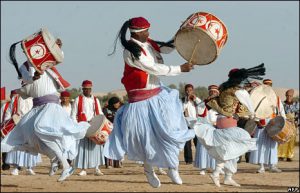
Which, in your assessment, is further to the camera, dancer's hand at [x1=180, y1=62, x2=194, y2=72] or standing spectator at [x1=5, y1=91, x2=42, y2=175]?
standing spectator at [x1=5, y1=91, x2=42, y2=175]

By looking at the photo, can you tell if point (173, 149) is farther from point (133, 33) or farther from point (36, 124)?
point (36, 124)

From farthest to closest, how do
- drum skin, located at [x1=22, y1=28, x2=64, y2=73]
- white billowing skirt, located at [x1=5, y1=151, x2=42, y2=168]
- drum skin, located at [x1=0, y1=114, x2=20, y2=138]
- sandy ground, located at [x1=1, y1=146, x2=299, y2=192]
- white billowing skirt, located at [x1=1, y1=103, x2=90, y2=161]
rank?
white billowing skirt, located at [x1=5, y1=151, x2=42, y2=168] < drum skin, located at [x1=0, y1=114, x2=20, y2=138] < sandy ground, located at [x1=1, y1=146, x2=299, y2=192] < white billowing skirt, located at [x1=1, y1=103, x2=90, y2=161] < drum skin, located at [x1=22, y1=28, x2=64, y2=73]

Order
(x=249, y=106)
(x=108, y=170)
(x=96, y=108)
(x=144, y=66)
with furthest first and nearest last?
(x=108, y=170), (x=96, y=108), (x=249, y=106), (x=144, y=66)

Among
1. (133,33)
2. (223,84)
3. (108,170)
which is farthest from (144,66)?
(108,170)

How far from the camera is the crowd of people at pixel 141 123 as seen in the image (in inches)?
444

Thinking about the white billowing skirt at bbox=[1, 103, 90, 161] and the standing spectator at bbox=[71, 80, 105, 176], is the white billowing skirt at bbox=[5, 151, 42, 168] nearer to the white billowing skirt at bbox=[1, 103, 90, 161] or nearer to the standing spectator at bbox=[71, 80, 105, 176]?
the standing spectator at bbox=[71, 80, 105, 176]

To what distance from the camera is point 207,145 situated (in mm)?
13461

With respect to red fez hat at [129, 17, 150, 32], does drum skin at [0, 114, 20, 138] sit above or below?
below

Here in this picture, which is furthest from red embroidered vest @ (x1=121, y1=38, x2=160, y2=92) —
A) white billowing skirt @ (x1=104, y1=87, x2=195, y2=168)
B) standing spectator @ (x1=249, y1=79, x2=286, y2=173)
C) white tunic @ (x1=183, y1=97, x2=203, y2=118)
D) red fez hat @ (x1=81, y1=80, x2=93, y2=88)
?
white tunic @ (x1=183, y1=97, x2=203, y2=118)

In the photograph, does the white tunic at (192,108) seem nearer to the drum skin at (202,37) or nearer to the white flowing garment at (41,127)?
the white flowing garment at (41,127)

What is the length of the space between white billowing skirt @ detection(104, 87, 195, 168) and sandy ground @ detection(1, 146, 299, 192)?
131 centimetres

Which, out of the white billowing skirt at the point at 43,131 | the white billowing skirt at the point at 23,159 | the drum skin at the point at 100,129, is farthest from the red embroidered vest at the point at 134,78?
the white billowing skirt at the point at 23,159

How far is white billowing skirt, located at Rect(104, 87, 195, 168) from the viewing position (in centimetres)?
1127

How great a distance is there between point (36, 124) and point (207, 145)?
2742 millimetres
